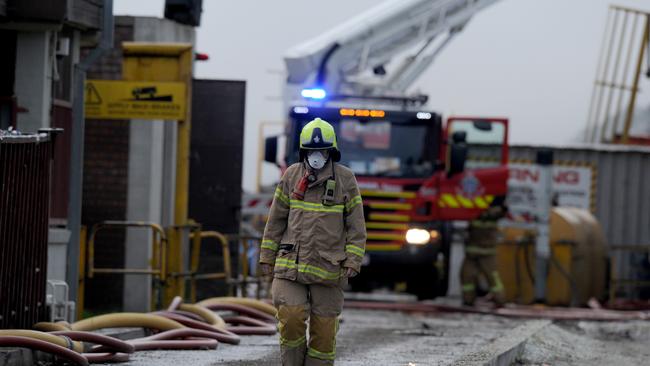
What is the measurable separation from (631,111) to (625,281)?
61.6ft

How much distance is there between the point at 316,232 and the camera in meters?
9.61

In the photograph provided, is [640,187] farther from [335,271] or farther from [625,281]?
[335,271]

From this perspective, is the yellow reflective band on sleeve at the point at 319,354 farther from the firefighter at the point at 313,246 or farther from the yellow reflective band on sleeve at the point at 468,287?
the yellow reflective band on sleeve at the point at 468,287

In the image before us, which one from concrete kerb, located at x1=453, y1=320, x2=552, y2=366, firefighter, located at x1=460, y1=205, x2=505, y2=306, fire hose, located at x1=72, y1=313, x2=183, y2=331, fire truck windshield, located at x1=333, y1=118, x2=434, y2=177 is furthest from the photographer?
firefighter, located at x1=460, y1=205, x2=505, y2=306

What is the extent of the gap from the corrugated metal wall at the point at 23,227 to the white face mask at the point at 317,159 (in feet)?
8.14

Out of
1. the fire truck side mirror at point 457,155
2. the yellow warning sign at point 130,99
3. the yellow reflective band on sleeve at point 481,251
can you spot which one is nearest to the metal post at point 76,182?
the yellow warning sign at point 130,99

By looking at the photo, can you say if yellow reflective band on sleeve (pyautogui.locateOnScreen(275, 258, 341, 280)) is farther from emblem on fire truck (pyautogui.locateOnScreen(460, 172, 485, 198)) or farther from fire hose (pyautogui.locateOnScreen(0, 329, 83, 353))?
emblem on fire truck (pyautogui.locateOnScreen(460, 172, 485, 198))

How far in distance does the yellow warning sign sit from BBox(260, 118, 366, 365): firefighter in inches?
299

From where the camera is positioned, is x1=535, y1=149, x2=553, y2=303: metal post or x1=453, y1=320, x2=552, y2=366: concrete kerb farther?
x1=535, y1=149, x2=553, y2=303: metal post

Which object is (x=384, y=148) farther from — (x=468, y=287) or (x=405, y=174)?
(x=468, y=287)

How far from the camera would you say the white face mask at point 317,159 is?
31.7 feet

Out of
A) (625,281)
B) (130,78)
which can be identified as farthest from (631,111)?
(130,78)

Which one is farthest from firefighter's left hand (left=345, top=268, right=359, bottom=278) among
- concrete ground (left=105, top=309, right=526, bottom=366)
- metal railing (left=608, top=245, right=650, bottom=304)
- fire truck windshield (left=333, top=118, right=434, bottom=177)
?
metal railing (left=608, top=245, right=650, bottom=304)

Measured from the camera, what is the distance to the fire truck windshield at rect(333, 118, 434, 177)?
866 inches
